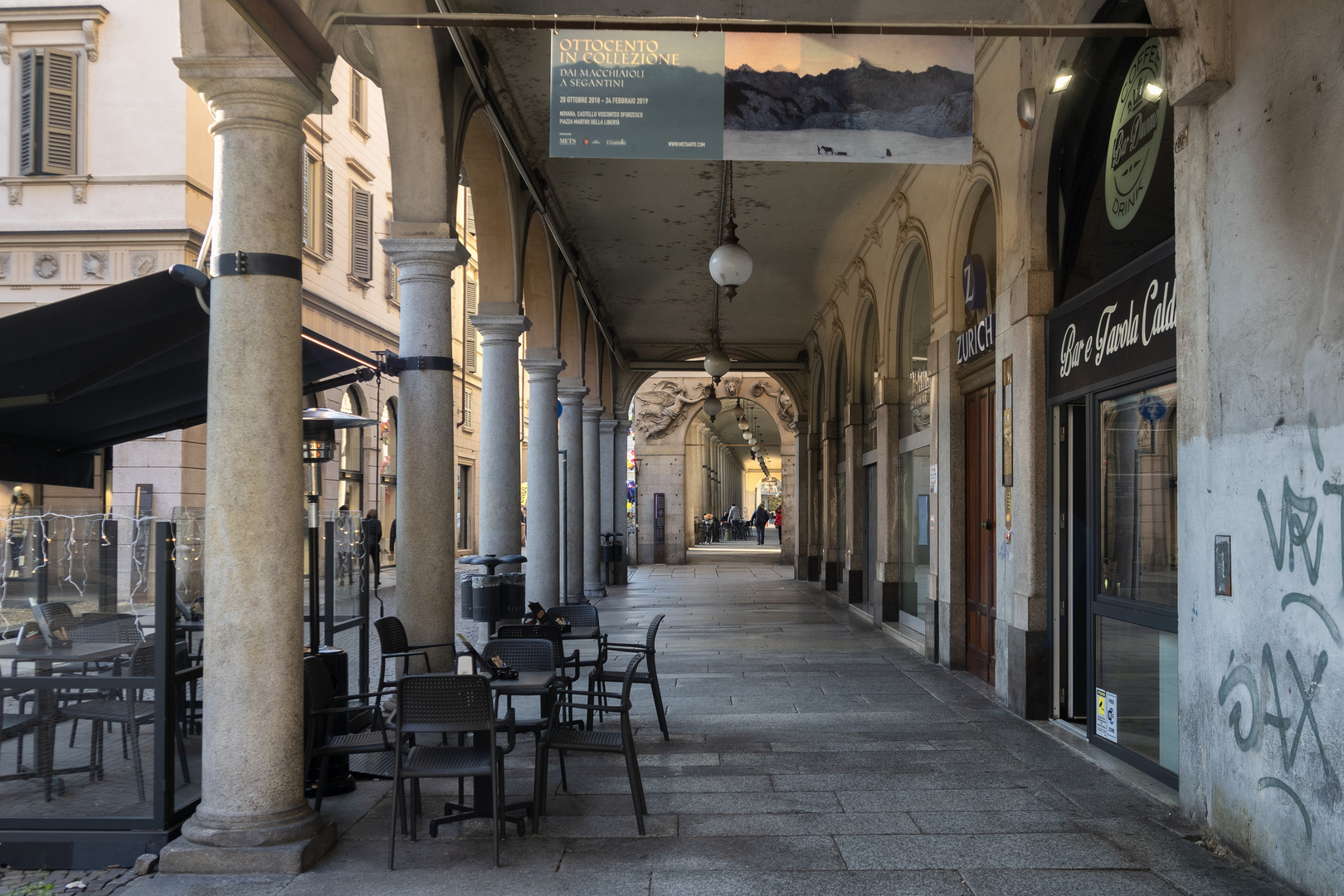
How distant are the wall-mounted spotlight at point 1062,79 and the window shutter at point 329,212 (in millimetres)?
15789

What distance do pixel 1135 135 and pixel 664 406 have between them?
69.3ft

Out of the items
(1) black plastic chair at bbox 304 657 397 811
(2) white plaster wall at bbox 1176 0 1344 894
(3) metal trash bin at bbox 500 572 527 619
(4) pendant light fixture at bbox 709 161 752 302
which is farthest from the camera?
(3) metal trash bin at bbox 500 572 527 619

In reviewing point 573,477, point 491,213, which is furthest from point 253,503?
point 573,477

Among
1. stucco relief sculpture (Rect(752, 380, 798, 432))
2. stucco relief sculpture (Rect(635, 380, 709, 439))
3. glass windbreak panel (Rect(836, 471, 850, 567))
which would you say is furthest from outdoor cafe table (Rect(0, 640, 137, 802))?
stucco relief sculpture (Rect(752, 380, 798, 432))

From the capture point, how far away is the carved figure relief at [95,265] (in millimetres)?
14680

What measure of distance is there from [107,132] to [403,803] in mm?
13548

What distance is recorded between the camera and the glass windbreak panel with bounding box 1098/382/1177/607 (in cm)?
543

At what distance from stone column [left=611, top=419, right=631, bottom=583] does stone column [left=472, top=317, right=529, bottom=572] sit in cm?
1034

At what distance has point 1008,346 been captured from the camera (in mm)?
7438

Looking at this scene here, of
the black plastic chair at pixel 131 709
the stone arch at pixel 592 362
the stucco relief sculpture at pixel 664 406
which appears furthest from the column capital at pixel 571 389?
the stucco relief sculpture at pixel 664 406

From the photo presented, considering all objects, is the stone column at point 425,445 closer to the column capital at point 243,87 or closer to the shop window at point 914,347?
the column capital at point 243,87

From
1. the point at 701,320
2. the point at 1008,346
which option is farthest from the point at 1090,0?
the point at 701,320

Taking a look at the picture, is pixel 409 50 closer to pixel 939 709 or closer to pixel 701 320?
pixel 939 709

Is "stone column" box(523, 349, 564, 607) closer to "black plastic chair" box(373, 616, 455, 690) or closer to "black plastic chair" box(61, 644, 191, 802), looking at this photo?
"black plastic chair" box(373, 616, 455, 690)
